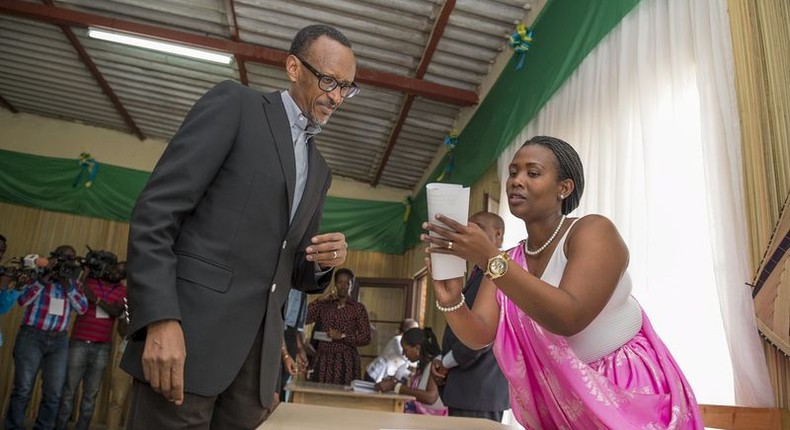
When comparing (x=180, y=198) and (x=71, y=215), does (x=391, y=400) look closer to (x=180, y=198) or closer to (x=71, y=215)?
(x=180, y=198)

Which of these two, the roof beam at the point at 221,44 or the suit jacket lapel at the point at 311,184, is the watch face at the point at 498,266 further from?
the roof beam at the point at 221,44

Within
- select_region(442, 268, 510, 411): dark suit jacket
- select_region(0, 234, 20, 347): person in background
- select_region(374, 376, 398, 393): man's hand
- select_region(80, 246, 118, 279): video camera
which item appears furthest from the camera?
select_region(80, 246, 118, 279): video camera

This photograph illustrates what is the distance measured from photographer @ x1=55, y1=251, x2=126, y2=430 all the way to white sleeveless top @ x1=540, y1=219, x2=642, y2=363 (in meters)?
5.00

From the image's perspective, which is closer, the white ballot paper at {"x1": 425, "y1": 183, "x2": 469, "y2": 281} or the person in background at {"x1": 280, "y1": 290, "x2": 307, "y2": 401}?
the white ballot paper at {"x1": 425, "y1": 183, "x2": 469, "y2": 281}

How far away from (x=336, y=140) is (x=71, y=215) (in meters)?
3.90

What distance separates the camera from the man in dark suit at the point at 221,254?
1.19 meters

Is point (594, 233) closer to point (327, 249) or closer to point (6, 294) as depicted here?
point (327, 249)

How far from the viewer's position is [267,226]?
1.38 metres

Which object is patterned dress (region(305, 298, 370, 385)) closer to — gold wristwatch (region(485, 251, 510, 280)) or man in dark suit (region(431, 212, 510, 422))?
man in dark suit (region(431, 212, 510, 422))

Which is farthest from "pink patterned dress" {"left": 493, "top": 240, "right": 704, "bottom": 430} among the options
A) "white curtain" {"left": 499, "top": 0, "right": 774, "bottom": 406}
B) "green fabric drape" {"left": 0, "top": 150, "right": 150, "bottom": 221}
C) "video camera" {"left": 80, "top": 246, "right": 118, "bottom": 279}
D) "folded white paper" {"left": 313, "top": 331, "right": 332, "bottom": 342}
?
"green fabric drape" {"left": 0, "top": 150, "right": 150, "bottom": 221}


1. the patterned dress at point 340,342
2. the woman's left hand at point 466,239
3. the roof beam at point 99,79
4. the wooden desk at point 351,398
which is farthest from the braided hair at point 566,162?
the roof beam at point 99,79

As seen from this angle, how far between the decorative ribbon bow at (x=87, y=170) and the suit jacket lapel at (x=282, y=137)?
8.32m

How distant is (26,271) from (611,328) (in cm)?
516

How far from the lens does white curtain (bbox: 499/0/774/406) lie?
6.83 feet
